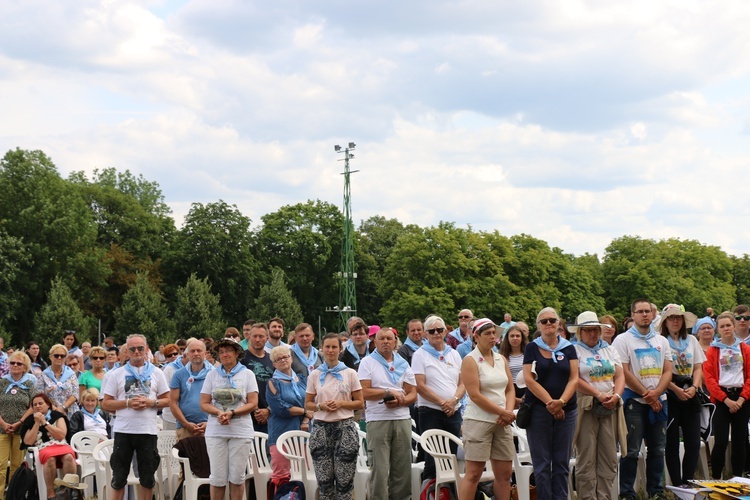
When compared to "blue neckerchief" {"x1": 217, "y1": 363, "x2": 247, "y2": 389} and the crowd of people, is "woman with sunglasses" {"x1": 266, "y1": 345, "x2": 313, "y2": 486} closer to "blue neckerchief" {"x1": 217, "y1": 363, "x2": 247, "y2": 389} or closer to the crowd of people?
the crowd of people

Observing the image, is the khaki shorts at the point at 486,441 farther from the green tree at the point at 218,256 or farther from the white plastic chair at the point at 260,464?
the green tree at the point at 218,256

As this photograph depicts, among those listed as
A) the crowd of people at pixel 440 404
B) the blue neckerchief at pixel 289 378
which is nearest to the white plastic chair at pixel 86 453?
the crowd of people at pixel 440 404

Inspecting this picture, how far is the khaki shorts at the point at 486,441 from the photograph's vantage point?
780 cm

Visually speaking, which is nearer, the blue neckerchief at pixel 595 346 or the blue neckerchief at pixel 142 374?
the blue neckerchief at pixel 595 346

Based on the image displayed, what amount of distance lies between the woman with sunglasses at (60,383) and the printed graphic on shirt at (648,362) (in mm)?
6861

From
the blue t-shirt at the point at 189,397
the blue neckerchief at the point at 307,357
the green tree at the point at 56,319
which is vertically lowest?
the blue t-shirt at the point at 189,397

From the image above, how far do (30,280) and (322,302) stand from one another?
19.8 m

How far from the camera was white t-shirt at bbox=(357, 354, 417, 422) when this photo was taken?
872cm

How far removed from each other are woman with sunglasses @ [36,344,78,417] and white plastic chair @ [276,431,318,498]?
3916 mm

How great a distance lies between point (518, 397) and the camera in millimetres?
10602

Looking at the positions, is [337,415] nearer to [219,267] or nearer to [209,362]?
[209,362]

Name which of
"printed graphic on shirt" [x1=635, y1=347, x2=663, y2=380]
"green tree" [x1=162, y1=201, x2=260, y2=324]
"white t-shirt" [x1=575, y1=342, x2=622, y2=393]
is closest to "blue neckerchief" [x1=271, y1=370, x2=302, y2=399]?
"white t-shirt" [x1=575, y1=342, x2=622, y2=393]

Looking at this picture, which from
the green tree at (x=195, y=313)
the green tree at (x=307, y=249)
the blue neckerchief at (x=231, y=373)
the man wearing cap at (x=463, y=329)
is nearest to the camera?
the blue neckerchief at (x=231, y=373)

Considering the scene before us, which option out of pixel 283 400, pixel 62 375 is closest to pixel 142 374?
pixel 283 400
